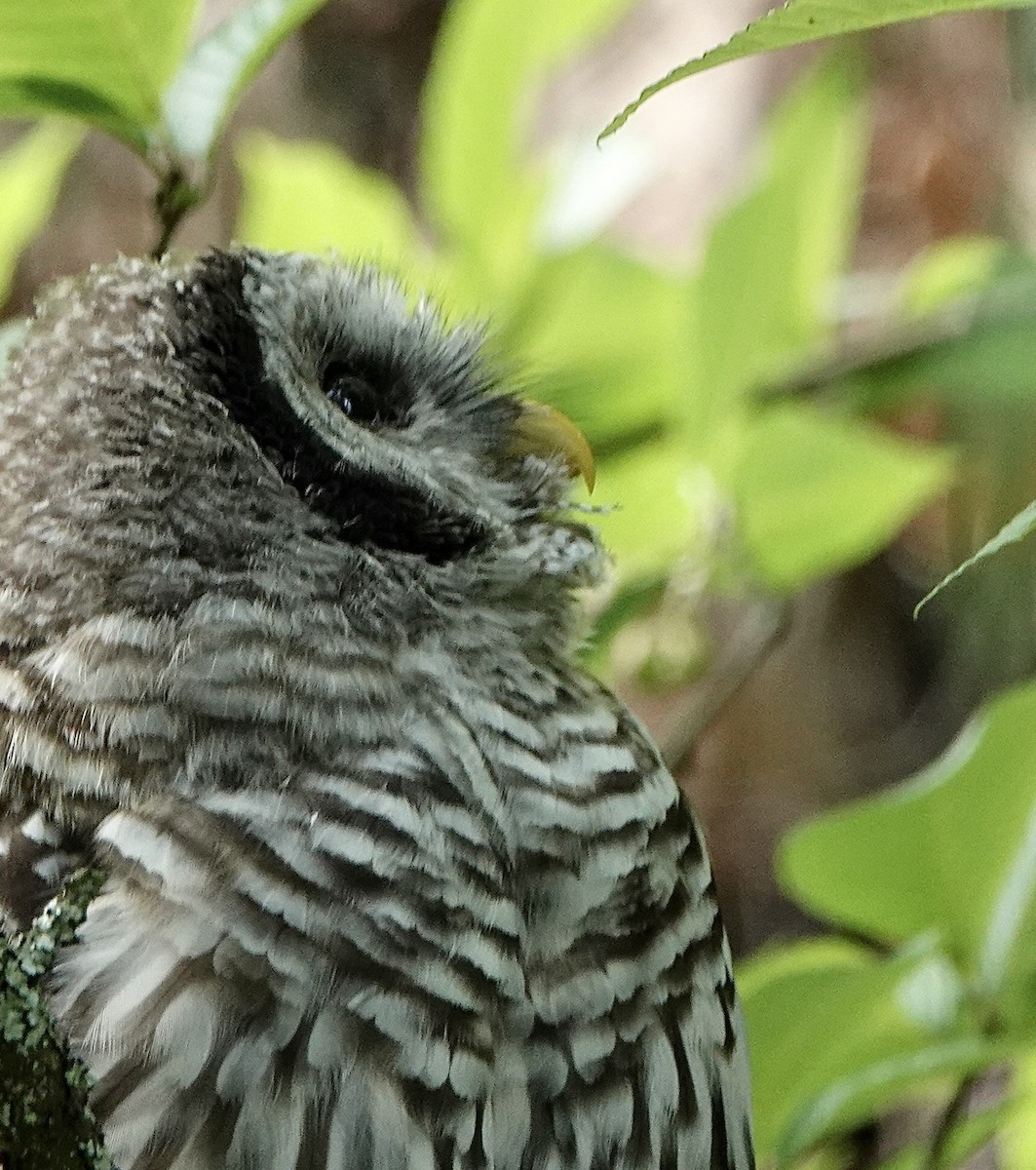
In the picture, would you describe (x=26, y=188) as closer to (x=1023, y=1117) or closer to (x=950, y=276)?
(x=950, y=276)

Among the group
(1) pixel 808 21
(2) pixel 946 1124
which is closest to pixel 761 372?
(2) pixel 946 1124

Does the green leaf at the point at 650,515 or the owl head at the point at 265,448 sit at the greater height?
the green leaf at the point at 650,515

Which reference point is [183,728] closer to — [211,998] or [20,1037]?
[211,998]

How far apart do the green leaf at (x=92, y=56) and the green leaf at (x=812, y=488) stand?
550 mm

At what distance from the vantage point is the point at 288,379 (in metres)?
1.24

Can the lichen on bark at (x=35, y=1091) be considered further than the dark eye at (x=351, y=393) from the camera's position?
No

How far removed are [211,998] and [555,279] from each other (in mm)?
813

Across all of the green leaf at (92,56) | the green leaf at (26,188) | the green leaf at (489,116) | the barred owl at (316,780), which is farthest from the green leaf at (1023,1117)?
the green leaf at (26,188)


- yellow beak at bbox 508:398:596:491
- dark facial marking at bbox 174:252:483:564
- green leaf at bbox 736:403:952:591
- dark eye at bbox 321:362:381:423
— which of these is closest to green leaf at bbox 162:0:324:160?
dark facial marking at bbox 174:252:483:564

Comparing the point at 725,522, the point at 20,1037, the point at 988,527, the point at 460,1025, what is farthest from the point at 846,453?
the point at 988,527

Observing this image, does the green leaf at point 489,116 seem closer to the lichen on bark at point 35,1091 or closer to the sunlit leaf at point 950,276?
the sunlit leaf at point 950,276

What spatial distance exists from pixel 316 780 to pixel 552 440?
0.43m

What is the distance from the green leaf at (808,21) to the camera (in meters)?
0.62

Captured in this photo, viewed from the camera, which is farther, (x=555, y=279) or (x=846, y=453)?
(x=555, y=279)
